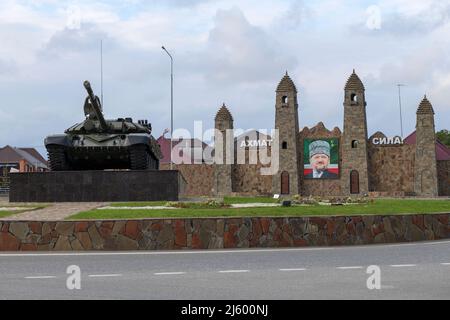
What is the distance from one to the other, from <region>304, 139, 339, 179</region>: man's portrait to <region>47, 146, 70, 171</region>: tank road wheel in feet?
165

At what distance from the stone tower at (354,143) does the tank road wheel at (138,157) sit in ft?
158

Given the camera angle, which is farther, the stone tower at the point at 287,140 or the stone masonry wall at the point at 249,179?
the stone masonry wall at the point at 249,179

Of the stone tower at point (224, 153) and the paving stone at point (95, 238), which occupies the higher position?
the stone tower at point (224, 153)

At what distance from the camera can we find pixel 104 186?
2636 cm

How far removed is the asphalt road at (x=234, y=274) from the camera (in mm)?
9828

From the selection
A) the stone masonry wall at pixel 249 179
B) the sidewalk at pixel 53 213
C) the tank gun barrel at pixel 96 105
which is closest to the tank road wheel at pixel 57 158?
the tank gun barrel at pixel 96 105

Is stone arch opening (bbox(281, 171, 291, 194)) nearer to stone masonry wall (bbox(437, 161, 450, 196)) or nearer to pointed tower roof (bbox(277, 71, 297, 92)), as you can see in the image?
pointed tower roof (bbox(277, 71, 297, 92))

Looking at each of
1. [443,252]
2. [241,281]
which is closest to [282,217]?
[443,252]

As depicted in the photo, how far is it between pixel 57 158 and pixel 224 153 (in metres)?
50.9

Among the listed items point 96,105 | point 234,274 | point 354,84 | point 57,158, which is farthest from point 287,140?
point 234,274

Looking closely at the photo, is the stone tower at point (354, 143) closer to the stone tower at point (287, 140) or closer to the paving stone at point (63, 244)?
the stone tower at point (287, 140)

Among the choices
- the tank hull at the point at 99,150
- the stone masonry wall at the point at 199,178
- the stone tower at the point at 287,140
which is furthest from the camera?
the stone masonry wall at the point at 199,178

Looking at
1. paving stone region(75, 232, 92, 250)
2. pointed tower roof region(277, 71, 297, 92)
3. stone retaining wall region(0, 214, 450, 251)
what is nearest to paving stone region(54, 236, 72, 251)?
stone retaining wall region(0, 214, 450, 251)

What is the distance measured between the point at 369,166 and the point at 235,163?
13098 millimetres
